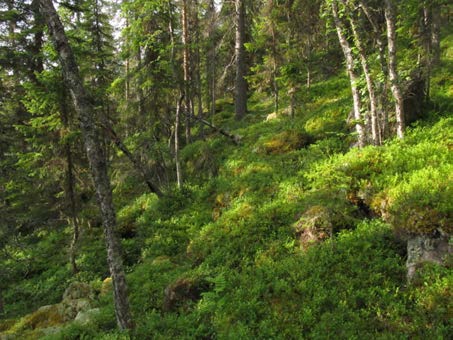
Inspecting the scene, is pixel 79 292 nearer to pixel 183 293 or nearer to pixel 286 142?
pixel 183 293

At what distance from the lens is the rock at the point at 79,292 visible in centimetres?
1216

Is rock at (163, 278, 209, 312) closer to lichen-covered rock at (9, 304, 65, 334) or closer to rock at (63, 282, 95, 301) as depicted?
rock at (63, 282, 95, 301)

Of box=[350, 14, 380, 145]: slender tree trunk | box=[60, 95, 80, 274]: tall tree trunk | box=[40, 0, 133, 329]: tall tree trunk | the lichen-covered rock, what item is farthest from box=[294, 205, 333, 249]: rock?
box=[60, 95, 80, 274]: tall tree trunk

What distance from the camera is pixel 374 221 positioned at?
9.54m

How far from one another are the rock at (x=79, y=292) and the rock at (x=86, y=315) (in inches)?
55.2

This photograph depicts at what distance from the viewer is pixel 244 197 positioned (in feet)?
44.0

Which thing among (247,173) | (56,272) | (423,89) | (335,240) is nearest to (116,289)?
(335,240)

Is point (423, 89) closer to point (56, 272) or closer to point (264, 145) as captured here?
point (264, 145)

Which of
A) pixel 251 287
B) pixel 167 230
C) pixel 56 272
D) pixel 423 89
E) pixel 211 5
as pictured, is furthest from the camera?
pixel 211 5

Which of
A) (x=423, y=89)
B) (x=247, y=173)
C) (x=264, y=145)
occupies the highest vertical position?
(x=423, y=89)

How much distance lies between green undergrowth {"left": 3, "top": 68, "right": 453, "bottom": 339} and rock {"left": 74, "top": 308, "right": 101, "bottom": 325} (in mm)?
409

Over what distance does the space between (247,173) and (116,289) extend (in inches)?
310

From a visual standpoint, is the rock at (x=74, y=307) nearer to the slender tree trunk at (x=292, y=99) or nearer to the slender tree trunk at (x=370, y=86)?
the slender tree trunk at (x=370, y=86)

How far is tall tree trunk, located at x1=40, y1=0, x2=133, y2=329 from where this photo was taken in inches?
322
